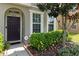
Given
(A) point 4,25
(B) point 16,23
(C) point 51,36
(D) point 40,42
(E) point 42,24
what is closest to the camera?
(D) point 40,42

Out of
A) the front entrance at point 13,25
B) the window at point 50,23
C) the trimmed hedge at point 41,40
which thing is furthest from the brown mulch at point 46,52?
the window at point 50,23

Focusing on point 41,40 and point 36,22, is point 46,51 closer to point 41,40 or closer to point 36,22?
point 41,40

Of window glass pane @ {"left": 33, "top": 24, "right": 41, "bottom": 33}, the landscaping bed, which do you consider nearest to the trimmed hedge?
the landscaping bed

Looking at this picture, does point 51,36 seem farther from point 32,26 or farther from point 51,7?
point 32,26

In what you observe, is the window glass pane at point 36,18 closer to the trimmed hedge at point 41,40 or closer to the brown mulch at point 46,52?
the trimmed hedge at point 41,40

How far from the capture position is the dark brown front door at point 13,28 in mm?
12456

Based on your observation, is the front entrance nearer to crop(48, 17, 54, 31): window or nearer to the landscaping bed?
the landscaping bed

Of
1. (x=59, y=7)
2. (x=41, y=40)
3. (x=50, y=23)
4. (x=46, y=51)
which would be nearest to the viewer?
(x=41, y=40)

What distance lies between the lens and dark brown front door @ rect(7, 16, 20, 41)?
12.5 metres

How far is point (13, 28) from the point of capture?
41.6ft

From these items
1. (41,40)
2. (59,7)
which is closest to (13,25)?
(41,40)

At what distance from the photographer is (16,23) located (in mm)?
12961

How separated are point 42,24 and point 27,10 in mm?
1766

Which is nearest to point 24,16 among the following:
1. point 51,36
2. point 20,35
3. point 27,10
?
point 27,10
